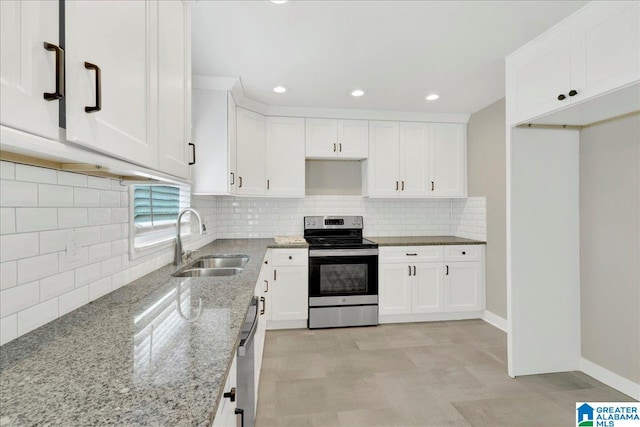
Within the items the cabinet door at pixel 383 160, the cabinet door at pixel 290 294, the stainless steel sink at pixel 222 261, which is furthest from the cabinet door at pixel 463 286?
the stainless steel sink at pixel 222 261

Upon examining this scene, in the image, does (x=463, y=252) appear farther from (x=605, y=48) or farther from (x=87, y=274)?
(x=87, y=274)

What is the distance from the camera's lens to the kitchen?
697mm

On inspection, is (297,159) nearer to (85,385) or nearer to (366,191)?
(366,191)

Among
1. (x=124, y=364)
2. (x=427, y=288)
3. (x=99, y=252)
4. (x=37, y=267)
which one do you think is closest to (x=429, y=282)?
(x=427, y=288)

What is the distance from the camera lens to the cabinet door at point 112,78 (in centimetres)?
64

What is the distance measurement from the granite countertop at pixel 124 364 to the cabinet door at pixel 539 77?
7.33 ft

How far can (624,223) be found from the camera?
213 centimetres

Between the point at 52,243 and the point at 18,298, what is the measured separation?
0.68 feet

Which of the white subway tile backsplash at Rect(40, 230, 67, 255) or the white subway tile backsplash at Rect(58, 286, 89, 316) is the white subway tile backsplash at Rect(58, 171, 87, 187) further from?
the white subway tile backsplash at Rect(58, 286, 89, 316)

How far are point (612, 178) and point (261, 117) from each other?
10.4 ft

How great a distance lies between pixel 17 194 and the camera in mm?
940

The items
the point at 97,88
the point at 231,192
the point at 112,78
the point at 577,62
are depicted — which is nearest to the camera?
the point at 97,88

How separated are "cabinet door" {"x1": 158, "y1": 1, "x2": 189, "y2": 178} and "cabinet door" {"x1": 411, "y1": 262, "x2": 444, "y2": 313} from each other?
9.34 feet

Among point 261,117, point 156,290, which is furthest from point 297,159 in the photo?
point 156,290
